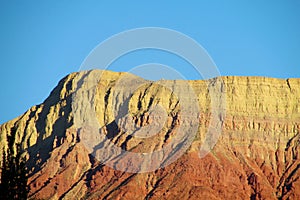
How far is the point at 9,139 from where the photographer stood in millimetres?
79062

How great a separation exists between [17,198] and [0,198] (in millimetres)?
2551

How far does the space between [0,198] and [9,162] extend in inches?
170

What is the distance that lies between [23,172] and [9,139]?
13.8 feet

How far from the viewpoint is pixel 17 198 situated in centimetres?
8006

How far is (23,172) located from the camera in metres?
82.0

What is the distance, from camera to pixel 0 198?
255 ft

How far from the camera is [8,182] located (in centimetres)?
8031

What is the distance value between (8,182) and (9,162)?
1805 mm

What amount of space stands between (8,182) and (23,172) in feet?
6.88

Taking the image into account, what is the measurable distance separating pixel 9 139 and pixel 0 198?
491 cm

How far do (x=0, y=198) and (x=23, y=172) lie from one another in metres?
4.78

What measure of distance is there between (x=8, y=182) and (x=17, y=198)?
5.06 ft

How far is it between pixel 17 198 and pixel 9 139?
5060mm
